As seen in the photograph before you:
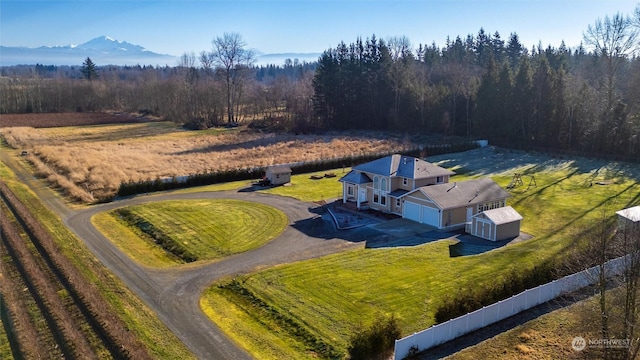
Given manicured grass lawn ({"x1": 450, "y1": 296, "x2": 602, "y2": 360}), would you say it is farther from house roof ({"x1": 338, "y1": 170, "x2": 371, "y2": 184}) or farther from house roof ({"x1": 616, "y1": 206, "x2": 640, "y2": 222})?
house roof ({"x1": 338, "y1": 170, "x2": 371, "y2": 184})

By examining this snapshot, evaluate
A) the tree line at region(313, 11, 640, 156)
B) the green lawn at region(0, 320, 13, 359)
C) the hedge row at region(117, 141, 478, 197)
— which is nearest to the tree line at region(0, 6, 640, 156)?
the tree line at region(313, 11, 640, 156)

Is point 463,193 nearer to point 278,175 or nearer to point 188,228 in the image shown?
point 278,175

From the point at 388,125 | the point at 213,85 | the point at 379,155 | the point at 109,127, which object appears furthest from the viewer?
the point at 213,85

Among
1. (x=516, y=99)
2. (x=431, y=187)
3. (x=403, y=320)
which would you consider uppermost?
(x=516, y=99)

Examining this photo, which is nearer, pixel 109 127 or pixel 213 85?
pixel 109 127

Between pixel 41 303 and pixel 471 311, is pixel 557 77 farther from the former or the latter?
pixel 41 303

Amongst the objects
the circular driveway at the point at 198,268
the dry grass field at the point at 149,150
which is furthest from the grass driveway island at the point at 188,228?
the dry grass field at the point at 149,150

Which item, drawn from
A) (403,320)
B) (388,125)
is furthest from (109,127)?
(403,320)
